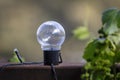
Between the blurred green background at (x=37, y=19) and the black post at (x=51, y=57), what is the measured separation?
112 inches

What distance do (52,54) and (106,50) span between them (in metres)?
0.26

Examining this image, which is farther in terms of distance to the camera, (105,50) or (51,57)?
(51,57)

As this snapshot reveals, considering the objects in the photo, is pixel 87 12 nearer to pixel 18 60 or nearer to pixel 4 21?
pixel 4 21

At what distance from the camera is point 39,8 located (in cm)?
510

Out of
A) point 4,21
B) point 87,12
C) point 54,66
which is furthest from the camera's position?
point 4,21

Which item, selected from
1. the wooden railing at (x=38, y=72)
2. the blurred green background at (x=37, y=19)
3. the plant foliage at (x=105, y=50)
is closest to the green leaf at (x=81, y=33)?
the plant foliage at (x=105, y=50)

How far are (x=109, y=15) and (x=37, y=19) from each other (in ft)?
12.1

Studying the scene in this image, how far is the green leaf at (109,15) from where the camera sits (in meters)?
1.41

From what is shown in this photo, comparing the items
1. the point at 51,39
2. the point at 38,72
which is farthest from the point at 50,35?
the point at 38,72

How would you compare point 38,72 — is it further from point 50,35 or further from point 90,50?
point 90,50

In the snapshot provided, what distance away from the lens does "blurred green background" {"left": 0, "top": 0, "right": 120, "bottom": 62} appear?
4652mm

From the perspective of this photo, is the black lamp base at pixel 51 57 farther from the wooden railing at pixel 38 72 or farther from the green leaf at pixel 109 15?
the green leaf at pixel 109 15

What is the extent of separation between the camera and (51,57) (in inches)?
63.7

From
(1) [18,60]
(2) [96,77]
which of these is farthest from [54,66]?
(1) [18,60]
